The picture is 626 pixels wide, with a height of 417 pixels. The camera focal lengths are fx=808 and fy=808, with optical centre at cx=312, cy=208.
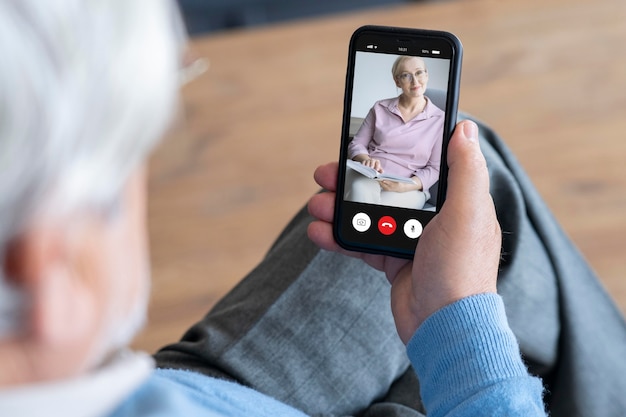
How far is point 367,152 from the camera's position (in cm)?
80

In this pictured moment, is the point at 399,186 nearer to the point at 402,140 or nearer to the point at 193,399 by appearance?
the point at 402,140

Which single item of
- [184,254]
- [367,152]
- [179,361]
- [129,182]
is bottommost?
[184,254]

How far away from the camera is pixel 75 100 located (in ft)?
1.13

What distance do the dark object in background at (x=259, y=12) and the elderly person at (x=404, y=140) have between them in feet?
3.94

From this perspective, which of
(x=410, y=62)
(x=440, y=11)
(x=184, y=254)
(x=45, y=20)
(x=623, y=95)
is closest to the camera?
(x=45, y=20)

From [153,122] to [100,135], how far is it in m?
0.03

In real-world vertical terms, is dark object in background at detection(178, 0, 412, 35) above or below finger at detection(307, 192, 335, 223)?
above

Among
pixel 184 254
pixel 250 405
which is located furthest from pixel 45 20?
pixel 184 254

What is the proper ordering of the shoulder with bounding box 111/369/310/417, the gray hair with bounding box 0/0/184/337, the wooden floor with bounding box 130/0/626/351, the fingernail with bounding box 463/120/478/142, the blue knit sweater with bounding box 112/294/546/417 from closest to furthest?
the gray hair with bounding box 0/0/184/337 → the shoulder with bounding box 111/369/310/417 → the blue knit sweater with bounding box 112/294/546/417 → the fingernail with bounding box 463/120/478/142 → the wooden floor with bounding box 130/0/626/351

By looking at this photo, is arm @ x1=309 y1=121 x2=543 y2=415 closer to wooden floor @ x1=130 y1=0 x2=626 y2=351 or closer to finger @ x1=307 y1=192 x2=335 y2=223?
finger @ x1=307 y1=192 x2=335 y2=223

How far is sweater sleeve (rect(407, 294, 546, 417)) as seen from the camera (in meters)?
0.63

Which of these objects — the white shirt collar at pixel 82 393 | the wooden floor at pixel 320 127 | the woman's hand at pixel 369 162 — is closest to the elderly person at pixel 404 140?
the woman's hand at pixel 369 162

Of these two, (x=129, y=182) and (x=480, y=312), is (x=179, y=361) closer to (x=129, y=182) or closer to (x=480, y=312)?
(x=480, y=312)

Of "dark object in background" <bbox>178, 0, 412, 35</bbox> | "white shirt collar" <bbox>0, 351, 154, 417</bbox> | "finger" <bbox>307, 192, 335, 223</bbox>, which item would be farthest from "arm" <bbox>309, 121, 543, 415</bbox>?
"dark object in background" <bbox>178, 0, 412, 35</bbox>
